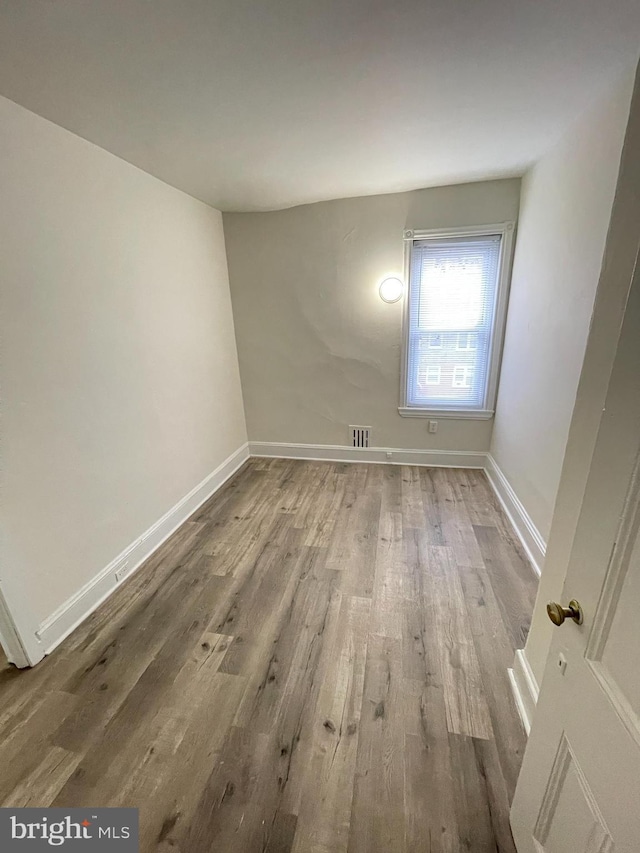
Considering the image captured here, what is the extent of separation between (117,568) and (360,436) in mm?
2309

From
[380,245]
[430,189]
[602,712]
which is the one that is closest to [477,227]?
[430,189]

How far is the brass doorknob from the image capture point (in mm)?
694

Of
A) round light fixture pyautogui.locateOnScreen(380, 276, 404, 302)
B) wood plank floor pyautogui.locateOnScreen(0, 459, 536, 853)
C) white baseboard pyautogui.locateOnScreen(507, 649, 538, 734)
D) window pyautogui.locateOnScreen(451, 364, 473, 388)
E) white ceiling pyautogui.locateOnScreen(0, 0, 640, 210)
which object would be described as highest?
white ceiling pyautogui.locateOnScreen(0, 0, 640, 210)

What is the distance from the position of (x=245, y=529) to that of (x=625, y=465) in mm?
2381

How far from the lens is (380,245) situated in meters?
2.98

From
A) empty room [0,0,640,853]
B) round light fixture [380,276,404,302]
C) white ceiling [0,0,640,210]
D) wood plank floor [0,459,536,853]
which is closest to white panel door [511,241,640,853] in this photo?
empty room [0,0,640,853]

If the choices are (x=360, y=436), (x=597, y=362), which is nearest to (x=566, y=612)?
(x=597, y=362)

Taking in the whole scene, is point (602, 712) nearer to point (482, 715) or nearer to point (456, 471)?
point (482, 715)

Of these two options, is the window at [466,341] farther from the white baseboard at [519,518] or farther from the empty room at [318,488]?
the white baseboard at [519,518]

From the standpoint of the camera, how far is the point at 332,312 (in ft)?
10.6

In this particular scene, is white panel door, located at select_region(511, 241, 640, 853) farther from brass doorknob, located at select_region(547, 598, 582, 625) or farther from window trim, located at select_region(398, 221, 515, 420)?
window trim, located at select_region(398, 221, 515, 420)

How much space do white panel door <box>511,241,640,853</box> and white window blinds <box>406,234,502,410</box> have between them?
8.63 feet

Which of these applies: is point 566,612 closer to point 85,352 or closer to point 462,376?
point 85,352

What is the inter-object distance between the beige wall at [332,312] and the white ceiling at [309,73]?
734 millimetres
